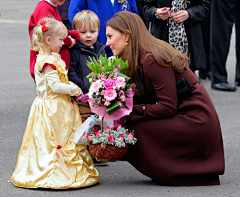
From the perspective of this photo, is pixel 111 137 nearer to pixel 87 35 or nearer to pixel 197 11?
pixel 87 35

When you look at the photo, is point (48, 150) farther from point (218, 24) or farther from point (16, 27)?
point (16, 27)

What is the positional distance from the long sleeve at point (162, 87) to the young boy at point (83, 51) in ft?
2.40

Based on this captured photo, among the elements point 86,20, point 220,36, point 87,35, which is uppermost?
point 86,20

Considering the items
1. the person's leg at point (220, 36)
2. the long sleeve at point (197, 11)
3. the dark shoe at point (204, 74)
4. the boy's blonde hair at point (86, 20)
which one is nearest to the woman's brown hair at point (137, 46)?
the boy's blonde hair at point (86, 20)

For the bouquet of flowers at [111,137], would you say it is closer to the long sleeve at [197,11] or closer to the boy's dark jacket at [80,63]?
the boy's dark jacket at [80,63]

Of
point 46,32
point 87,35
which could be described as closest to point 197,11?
point 87,35

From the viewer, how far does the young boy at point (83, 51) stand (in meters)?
5.40

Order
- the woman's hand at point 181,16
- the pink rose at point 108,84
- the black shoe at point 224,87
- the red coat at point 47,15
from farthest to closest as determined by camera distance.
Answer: the black shoe at point 224,87
the woman's hand at point 181,16
the red coat at point 47,15
the pink rose at point 108,84

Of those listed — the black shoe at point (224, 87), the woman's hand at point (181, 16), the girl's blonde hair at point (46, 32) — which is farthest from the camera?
the black shoe at point (224, 87)

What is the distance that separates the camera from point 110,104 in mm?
4688

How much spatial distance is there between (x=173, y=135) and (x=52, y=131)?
948mm

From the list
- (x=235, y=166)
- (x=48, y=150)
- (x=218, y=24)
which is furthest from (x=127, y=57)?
(x=218, y=24)

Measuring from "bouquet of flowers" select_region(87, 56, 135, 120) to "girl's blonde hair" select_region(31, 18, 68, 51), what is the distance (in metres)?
0.46

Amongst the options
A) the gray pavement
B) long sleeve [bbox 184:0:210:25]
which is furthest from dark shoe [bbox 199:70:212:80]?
long sleeve [bbox 184:0:210:25]
